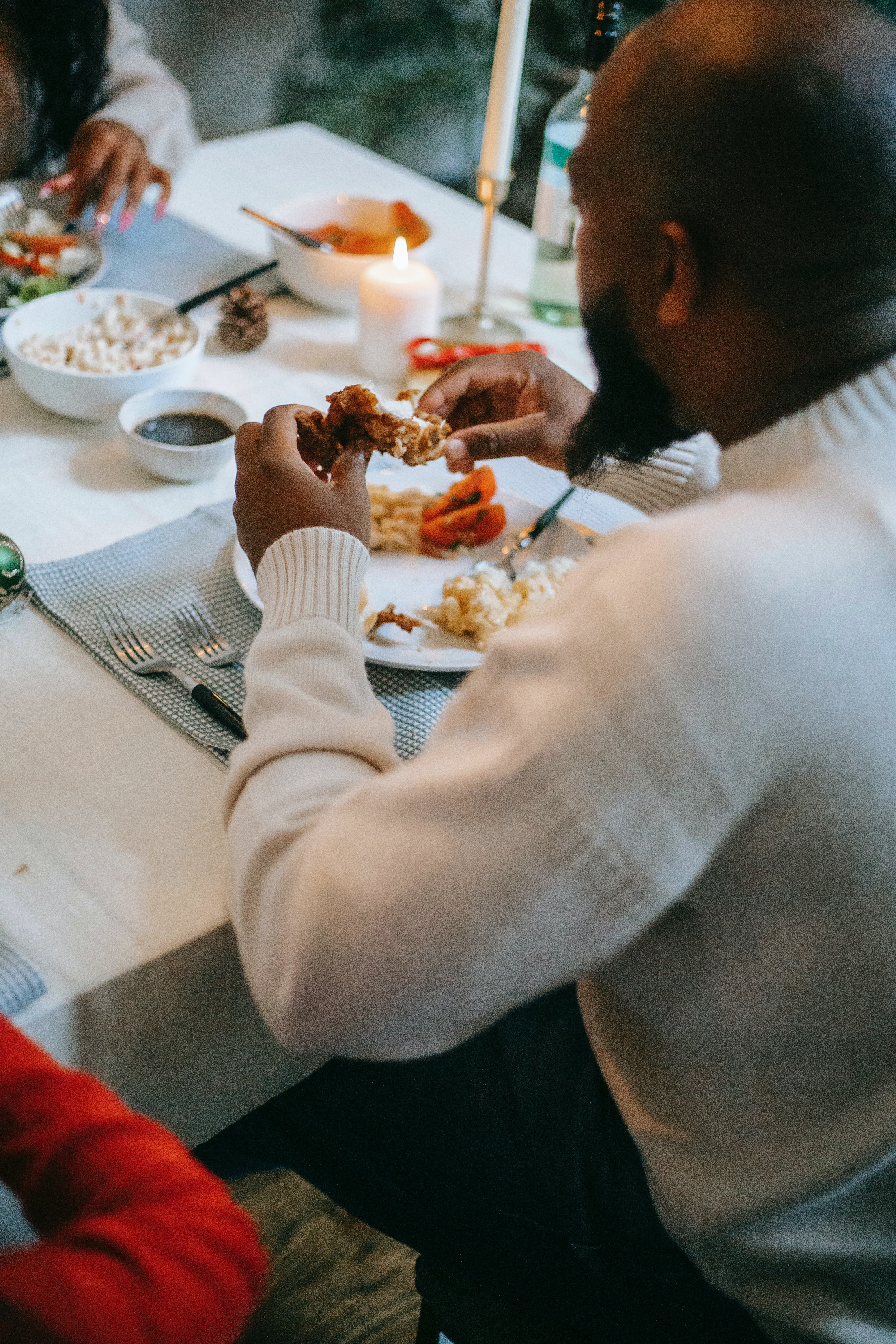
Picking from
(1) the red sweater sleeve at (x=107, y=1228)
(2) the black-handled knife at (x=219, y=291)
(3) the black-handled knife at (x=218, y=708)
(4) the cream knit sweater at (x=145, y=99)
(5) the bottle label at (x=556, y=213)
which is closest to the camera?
(1) the red sweater sleeve at (x=107, y=1228)

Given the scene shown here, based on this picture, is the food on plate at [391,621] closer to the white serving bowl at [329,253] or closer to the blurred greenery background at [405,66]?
the white serving bowl at [329,253]

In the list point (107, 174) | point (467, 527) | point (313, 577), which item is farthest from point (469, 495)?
point (107, 174)

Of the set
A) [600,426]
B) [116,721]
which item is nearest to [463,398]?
[600,426]

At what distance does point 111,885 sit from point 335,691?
0.77 feet

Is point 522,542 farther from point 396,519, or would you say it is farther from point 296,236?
point 296,236

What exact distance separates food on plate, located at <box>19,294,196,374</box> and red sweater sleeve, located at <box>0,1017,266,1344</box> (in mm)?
1008

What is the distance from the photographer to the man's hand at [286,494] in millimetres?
890

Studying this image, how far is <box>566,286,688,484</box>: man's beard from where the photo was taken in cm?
73

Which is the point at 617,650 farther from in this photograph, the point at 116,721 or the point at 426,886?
the point at 116,721

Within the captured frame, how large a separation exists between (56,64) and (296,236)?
2.15ft

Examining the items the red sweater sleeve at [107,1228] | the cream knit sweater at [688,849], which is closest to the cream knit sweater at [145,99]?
the cream knit sweater at [688,849]

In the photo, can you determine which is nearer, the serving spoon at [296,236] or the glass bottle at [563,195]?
the glass bottle at [563,195]

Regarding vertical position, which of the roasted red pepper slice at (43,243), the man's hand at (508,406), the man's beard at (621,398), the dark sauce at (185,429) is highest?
the man's beard at (621,398)

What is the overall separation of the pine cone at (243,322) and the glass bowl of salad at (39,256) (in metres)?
0.23
